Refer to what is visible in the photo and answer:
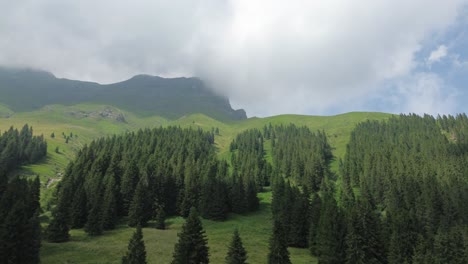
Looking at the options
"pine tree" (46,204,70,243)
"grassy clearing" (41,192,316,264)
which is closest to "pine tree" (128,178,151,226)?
"grassy clearing" (41,192,316,264)

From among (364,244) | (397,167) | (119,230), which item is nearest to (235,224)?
(119,230)

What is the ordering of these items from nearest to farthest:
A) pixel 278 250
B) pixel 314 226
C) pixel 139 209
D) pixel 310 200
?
pixel 278 250 → pixel 314 226 → pixel 139 209 → pixel 310 200

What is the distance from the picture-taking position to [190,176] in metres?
113

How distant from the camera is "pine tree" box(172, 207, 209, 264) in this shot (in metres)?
44.3

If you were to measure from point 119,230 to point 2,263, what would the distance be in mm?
38707

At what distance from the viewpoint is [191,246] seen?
45.3 m

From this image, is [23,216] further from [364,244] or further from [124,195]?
[364,244]

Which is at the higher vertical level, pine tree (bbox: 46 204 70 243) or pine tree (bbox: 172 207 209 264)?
pine tree (bbox: 172 207 209 264)

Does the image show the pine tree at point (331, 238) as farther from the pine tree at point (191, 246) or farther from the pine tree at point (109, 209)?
the pine tree at point (109, 209)

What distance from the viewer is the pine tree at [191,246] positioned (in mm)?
44344

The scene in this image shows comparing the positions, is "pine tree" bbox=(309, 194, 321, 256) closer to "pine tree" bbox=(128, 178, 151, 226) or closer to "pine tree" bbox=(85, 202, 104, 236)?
"pine tree" bbox=(128, 178, 151, 226)

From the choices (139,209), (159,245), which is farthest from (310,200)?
(159,245)

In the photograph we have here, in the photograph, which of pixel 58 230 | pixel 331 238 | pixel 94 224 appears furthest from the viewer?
pixel 94 224

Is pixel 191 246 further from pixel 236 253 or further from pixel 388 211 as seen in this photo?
pixel 388 211
